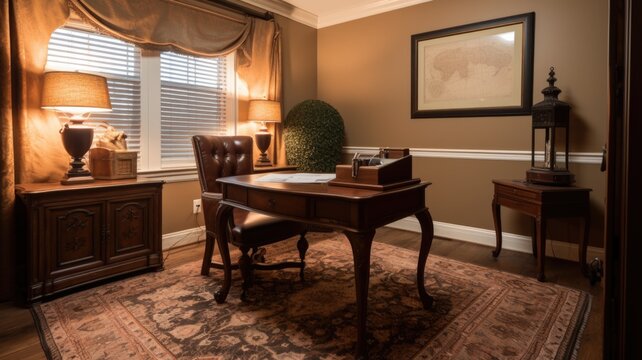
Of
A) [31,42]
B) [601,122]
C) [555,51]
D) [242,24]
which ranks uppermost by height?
[242,24]

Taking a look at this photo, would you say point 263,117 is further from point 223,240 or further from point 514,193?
point 514,193

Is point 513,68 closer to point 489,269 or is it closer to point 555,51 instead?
point 555,51

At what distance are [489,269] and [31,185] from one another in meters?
3.28

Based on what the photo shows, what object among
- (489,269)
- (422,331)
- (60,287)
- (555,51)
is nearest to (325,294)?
(422,331)

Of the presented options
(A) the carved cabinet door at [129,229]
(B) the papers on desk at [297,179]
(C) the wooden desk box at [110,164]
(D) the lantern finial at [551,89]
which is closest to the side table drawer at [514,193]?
(D) the lantern finial at [551,89]

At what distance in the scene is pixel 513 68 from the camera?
3266mm

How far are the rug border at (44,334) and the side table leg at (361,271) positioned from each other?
4.42ft

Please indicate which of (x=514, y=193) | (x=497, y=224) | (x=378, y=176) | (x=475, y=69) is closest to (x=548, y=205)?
(x=514, y=193)

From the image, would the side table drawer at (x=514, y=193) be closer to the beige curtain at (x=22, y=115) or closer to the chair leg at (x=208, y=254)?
the chair leg at (x=208, y=254)

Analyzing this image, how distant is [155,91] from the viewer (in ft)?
10.6

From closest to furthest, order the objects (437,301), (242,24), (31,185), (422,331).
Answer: (422,331) → (437,301) → (31,185) → (242,24)

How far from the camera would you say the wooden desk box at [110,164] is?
259cm

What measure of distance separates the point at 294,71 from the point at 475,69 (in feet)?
6.91

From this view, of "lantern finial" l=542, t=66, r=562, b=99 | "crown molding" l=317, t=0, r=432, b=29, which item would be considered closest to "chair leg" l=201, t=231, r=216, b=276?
"lantern finial" l=542, t=66, r=562, b=99
